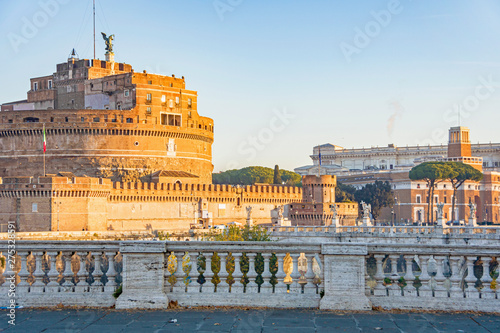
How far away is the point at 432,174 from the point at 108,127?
50032mm

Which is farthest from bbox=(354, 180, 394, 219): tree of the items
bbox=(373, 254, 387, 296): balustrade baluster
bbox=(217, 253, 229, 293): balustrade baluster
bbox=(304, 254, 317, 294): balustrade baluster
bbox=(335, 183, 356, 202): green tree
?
bbox=(217, 253, 229, 293): balustrade baluster

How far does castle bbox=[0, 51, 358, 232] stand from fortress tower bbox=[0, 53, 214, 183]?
93 mm

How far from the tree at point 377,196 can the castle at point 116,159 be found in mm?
20438

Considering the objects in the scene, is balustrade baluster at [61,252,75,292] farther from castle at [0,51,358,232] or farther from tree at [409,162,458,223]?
tree at [409,162,458,223]

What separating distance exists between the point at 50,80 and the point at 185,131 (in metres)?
15.9

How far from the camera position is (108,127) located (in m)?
71.2

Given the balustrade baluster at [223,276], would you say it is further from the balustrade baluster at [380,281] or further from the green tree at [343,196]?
the green tree at [343,196]

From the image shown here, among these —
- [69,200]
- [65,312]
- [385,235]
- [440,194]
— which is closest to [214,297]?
[65,312]

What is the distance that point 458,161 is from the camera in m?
113

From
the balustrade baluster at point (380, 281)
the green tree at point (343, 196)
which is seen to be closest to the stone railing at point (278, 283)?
the balustrade baluster at point (380, 281)

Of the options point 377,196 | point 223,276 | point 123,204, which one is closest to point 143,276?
point 223,276

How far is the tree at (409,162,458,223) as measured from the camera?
104188 mm

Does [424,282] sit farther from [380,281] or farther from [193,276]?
[193,276]

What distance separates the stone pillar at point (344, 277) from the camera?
10.1 m
